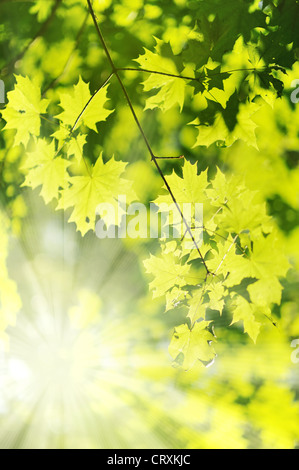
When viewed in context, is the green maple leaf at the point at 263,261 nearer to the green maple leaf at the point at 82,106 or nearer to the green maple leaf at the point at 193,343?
the green maple leaf at the point at 193,343

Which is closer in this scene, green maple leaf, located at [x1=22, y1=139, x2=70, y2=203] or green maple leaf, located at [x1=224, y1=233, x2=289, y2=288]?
green maple leaf, located at [x1=224, y1=233, x2=289, y2=288]

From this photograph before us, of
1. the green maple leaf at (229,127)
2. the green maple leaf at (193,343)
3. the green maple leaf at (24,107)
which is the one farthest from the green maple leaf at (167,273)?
the green maple leaf at (24,107)

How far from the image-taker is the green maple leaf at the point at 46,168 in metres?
0.86

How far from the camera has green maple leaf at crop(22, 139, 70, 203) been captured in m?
0.86

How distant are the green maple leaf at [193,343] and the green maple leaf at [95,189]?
1.42 ft

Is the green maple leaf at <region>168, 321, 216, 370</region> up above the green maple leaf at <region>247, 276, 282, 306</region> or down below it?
below

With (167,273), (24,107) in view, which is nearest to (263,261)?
(167,273)

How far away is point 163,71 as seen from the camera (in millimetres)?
879

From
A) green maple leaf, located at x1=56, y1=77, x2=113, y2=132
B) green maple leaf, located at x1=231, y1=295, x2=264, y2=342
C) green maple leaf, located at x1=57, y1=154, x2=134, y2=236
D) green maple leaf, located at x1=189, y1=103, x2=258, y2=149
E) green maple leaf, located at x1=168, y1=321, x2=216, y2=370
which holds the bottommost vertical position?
green maple leaf, located at x1=168, y1=321, x2=216, y2=370

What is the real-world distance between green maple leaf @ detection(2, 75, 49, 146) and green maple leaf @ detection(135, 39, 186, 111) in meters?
0.31

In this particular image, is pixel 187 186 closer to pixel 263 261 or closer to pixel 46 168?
pixel 263 261

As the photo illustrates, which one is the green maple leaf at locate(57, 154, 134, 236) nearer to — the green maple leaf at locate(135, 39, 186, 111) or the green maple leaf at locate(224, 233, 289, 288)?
the green maple leaf at locate(135, 39, 186, 111)

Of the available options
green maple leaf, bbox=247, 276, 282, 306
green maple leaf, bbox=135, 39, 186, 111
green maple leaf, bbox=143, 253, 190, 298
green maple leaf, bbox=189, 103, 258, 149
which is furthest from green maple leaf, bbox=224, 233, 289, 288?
green maple leaf, bbox=135, 39, 186, 111

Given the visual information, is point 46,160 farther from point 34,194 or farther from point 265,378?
point 265,378
